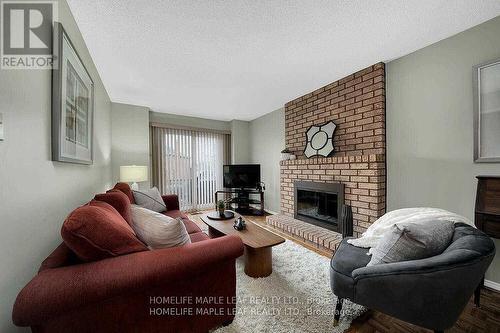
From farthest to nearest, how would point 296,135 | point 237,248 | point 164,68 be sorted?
point 296,135 < point 164,68 < point 237,248

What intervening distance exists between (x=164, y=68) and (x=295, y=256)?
286cm

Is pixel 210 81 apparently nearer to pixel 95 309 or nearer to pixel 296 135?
pixel 296 135

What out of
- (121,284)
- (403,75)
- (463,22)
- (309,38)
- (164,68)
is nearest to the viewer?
(121,284)

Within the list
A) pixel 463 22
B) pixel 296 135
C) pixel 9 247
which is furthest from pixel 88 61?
pixel 463 22

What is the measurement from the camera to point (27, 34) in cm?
105

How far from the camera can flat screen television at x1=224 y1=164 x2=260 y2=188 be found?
4.52 metres

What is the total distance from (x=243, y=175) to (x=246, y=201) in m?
0.62

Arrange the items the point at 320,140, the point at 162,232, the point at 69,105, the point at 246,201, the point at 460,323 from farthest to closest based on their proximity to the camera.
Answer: the point at 246,201 < the point at 320,140 < the point at 69,105 < the point at 460,323 < the point at 162,232

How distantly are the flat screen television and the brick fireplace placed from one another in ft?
4.27

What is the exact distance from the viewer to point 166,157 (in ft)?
14.5

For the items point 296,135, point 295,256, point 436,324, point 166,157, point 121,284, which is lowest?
point 295,256

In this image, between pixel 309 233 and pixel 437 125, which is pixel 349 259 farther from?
pixel 437 125

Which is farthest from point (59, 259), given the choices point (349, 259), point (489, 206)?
point (489, 206)

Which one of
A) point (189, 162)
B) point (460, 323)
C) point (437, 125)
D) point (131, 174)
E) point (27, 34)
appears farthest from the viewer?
point (189, 162)
